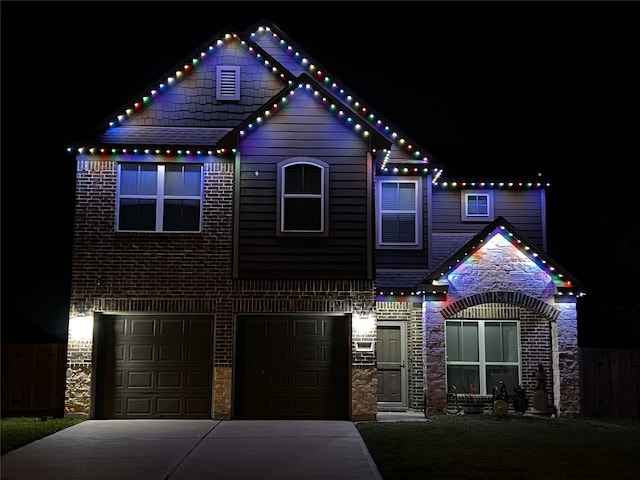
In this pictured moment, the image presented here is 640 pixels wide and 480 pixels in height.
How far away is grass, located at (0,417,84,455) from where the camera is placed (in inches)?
496

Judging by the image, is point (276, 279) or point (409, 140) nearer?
point (276, 279)

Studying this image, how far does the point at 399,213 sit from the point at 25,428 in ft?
32.4

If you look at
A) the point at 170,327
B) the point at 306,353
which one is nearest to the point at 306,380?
the point at 306,353

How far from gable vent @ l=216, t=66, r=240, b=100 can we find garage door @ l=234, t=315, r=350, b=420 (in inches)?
204

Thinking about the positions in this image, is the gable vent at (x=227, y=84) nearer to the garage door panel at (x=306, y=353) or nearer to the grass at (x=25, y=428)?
the garage door panel at (x=306, y=353)

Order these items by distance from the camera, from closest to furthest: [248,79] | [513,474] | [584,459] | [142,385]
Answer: [513,474] < [584,459] < [142,385] < [248,79]

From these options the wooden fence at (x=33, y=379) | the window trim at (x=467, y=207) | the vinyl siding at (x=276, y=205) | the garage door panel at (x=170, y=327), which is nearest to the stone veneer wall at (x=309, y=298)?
the vinyl siding at (x=276, y=205)

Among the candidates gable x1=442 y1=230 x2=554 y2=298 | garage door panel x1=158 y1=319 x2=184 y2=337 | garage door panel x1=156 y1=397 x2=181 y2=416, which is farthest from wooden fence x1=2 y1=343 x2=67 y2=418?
gable x1=442 y1=230 x2=554 y2=298

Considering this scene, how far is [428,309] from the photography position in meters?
17.1

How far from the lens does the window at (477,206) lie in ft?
66.3

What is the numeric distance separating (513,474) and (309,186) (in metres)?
8.27

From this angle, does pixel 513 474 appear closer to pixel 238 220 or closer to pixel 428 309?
pixel 428 309

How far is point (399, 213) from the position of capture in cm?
1903

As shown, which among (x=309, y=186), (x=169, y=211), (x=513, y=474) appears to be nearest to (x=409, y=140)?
(x=309, y=186)
